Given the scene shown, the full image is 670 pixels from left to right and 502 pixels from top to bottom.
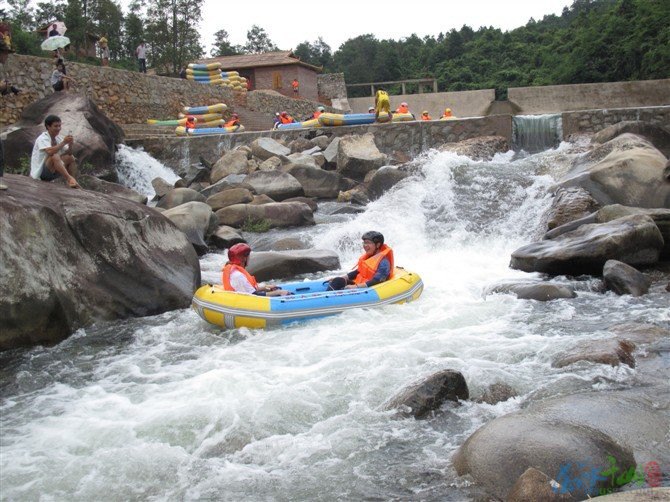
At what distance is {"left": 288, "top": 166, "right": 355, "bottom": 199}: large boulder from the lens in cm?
1420

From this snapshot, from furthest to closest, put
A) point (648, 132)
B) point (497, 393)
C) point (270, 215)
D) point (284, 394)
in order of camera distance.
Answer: point (648, 132) < point (270, 215) < point (284, 394) < point (497, 393)

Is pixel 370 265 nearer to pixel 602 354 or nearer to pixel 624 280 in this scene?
pixel 624 280

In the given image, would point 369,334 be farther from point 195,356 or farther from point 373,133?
point 373,133

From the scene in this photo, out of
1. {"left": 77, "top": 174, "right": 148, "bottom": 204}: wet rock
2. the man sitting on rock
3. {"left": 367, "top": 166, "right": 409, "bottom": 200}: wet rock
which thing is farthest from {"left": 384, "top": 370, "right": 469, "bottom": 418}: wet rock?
{"left": 367, "top": 166, "right": 409, "bottom": 200}: wet rock

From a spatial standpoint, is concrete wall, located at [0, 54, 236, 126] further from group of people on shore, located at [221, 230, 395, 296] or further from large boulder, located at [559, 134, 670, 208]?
large boulder, located at [559, 134, 670, 208]

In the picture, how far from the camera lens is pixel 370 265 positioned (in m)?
7.80

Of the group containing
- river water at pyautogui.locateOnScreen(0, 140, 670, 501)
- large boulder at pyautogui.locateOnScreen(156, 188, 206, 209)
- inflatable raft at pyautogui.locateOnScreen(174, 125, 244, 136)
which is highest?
inflatable raft at pyautogui.locateOnScreen(174, 125, 244, 136)

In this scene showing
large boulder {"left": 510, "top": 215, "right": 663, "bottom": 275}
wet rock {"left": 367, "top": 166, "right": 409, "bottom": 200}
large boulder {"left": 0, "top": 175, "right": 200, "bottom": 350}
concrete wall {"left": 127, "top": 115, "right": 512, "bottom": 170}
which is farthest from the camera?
concrete wall {"left": 127, "top": 115, "right": 512, "bottom": 170}

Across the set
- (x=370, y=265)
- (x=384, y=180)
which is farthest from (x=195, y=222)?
(x=384, y=180)

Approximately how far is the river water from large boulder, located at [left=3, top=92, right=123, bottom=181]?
7409 millimetres

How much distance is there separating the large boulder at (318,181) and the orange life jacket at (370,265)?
634 centimetres

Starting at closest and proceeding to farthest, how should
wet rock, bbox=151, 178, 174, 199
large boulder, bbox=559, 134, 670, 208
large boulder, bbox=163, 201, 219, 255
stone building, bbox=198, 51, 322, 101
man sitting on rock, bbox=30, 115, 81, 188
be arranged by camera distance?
man sitting on rock, bbox=30, 115, 81, 188 < large boulder, bbox=559, 134, 670, 208 < large boulder, bbox=163, 201, 219, 255 < wet rock, bbox=151, 178, 174, 199 < stone building, bbox=198, 51, 322, 101

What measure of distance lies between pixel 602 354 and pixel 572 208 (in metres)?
5.10

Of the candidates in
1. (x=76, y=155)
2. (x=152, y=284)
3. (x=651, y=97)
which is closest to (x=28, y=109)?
(x=76, y=155)
